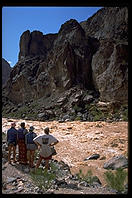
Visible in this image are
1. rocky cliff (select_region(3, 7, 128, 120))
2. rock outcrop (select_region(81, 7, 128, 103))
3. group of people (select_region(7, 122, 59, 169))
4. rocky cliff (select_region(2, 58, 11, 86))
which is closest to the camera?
group of people (select_region(7, 122, 59, 169))

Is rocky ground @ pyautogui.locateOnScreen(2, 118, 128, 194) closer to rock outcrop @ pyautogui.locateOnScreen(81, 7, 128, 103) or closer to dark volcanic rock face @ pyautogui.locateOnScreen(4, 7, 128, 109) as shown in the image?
rock outcrop @ pyautogui.locateOnScreen(81, 7, 128, 103)

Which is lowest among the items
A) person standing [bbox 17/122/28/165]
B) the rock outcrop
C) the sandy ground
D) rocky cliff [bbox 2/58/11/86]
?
the sandy ground

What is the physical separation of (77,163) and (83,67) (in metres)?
22.8

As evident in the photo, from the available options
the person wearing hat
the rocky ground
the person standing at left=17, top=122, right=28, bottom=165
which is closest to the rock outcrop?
the rocky ground

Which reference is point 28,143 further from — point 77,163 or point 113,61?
point 113,61

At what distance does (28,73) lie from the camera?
4309 centimetres

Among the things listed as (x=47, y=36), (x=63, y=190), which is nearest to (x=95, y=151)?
(x=63, y=190)

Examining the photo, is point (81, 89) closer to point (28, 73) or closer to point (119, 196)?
point (28, 73)

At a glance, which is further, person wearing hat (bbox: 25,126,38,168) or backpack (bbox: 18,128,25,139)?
backpack (bbox: 18,128,25,139)

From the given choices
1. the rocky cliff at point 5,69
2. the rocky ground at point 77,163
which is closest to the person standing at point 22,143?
the rocky ground at point 77,163

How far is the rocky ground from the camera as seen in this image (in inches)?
167

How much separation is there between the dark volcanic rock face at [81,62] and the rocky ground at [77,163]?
897cm

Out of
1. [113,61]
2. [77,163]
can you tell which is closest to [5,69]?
[113,61]

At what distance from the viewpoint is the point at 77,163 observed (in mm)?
8195
